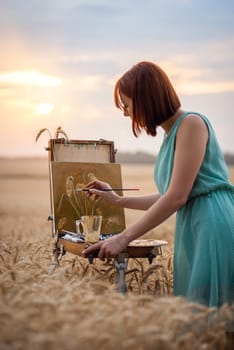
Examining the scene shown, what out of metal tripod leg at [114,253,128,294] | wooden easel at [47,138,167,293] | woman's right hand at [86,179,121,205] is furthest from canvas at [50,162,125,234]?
metal tripod leg at [114,253,128,294]

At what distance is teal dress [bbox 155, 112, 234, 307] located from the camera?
2908 mm

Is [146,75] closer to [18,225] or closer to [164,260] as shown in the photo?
[164,260]

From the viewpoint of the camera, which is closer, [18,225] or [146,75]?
[146,75]

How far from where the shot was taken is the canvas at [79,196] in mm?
3572

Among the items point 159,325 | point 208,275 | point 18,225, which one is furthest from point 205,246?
point 18,225

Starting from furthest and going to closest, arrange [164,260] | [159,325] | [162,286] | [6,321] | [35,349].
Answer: [164,260], [162,286], [159,325], [6,321], [35,349]

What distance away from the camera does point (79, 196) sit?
12.0ft

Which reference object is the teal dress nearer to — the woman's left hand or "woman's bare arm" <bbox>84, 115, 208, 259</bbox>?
"woman's bare arm" <bbox>84, 115, 208, 259</bbox>

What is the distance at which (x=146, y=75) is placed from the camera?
2889 millimetres

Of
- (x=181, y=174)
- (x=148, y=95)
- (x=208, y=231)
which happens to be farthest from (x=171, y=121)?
(x=208, y=231)

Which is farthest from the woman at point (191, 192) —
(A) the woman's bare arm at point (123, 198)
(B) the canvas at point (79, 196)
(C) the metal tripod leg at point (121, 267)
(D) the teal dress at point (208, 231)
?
(B) the canvas at point (79, 196)

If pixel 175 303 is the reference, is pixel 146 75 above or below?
above

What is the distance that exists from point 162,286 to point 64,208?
59 cm

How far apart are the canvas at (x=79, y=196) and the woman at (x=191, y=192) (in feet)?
2.08
